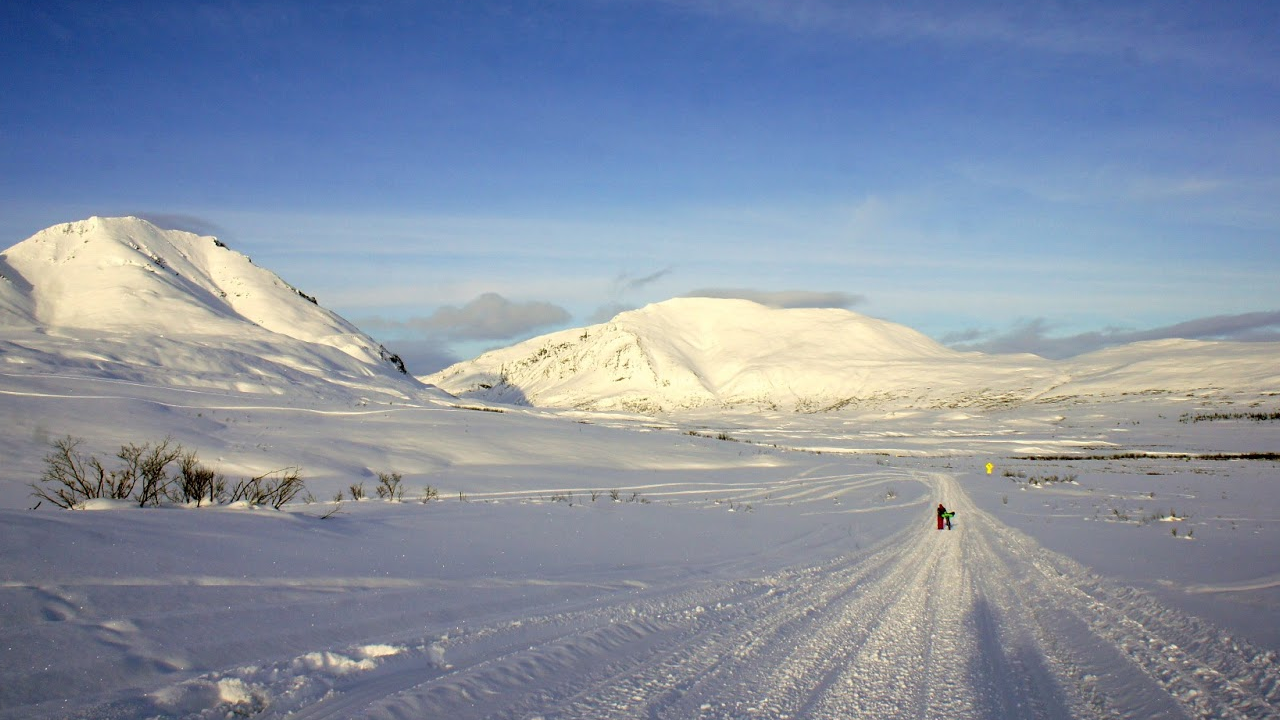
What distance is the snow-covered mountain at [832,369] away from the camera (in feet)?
321

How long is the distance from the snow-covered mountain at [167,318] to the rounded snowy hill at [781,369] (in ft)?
237

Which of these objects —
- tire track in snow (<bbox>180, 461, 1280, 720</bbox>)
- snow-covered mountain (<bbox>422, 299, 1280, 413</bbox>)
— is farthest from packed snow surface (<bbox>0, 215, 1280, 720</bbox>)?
snow-covered mountain (<bbox>422, 299, 1280, 413</bbox>)

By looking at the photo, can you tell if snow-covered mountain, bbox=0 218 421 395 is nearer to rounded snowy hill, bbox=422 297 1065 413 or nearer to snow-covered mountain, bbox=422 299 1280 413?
rounded snowy hill, bbox=422 297 1065 413

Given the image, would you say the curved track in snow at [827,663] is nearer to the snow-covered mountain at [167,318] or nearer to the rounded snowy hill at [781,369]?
the snow-covered mountain at [167,318]

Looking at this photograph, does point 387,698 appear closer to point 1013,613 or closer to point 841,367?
point 1013,613

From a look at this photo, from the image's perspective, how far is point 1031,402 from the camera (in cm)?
9312

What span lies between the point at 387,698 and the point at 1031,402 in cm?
10526

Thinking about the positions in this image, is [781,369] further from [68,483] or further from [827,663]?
[827,663]

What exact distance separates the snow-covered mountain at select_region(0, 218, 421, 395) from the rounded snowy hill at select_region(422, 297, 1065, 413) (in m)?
72.3

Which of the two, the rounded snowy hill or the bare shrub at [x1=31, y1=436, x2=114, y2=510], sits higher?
the rounded snowy hill

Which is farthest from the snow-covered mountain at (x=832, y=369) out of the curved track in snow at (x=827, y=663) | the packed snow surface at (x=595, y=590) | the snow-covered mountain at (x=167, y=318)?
the curved track in snow at (x=827, y=663)

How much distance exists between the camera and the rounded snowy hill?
120m

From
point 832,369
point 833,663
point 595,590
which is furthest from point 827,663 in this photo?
point 832,369

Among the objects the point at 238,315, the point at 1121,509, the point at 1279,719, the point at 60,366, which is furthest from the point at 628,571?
the point at 238,315
